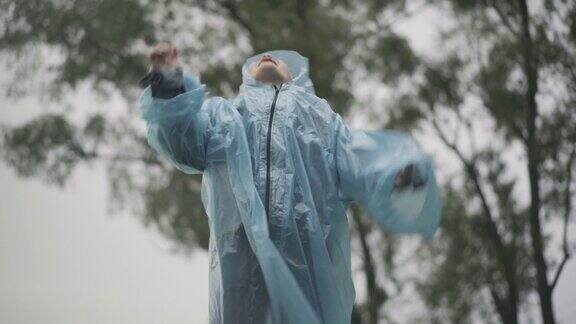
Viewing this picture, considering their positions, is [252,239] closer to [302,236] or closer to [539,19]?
[302,236]

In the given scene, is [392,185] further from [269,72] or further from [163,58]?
[163,58]

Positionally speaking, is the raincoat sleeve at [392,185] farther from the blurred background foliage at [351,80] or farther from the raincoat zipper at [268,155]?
the blurred background foliage at [351,80]

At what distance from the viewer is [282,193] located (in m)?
2.37

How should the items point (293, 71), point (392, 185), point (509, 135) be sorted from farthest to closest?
point (509, 135)
point (293, 71)
point (392, 185)

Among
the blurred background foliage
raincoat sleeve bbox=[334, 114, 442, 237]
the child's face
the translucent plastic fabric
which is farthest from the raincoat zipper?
the blurred background foliage

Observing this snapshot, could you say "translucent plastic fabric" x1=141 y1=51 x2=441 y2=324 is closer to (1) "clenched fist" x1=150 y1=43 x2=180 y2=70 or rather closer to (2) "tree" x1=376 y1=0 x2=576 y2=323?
(1) "clenched fist" x1=150 y1=43 x2=180 y2=70

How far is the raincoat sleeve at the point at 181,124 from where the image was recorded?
7.45ft

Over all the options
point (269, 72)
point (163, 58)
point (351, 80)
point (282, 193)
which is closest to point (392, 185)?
point (282, 193)

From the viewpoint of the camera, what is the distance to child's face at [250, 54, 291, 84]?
9.06 ft

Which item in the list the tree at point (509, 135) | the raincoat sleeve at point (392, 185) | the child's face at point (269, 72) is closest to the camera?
the raincoat sleeve at point (392, 185)

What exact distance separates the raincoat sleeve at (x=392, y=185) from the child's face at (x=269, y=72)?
1.46 feet

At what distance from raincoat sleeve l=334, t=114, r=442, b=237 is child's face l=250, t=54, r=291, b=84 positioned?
445 mm

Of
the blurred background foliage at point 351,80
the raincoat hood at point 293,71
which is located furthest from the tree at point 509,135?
the raincoat hood at point 293,71

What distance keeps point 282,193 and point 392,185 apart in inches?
15.4
